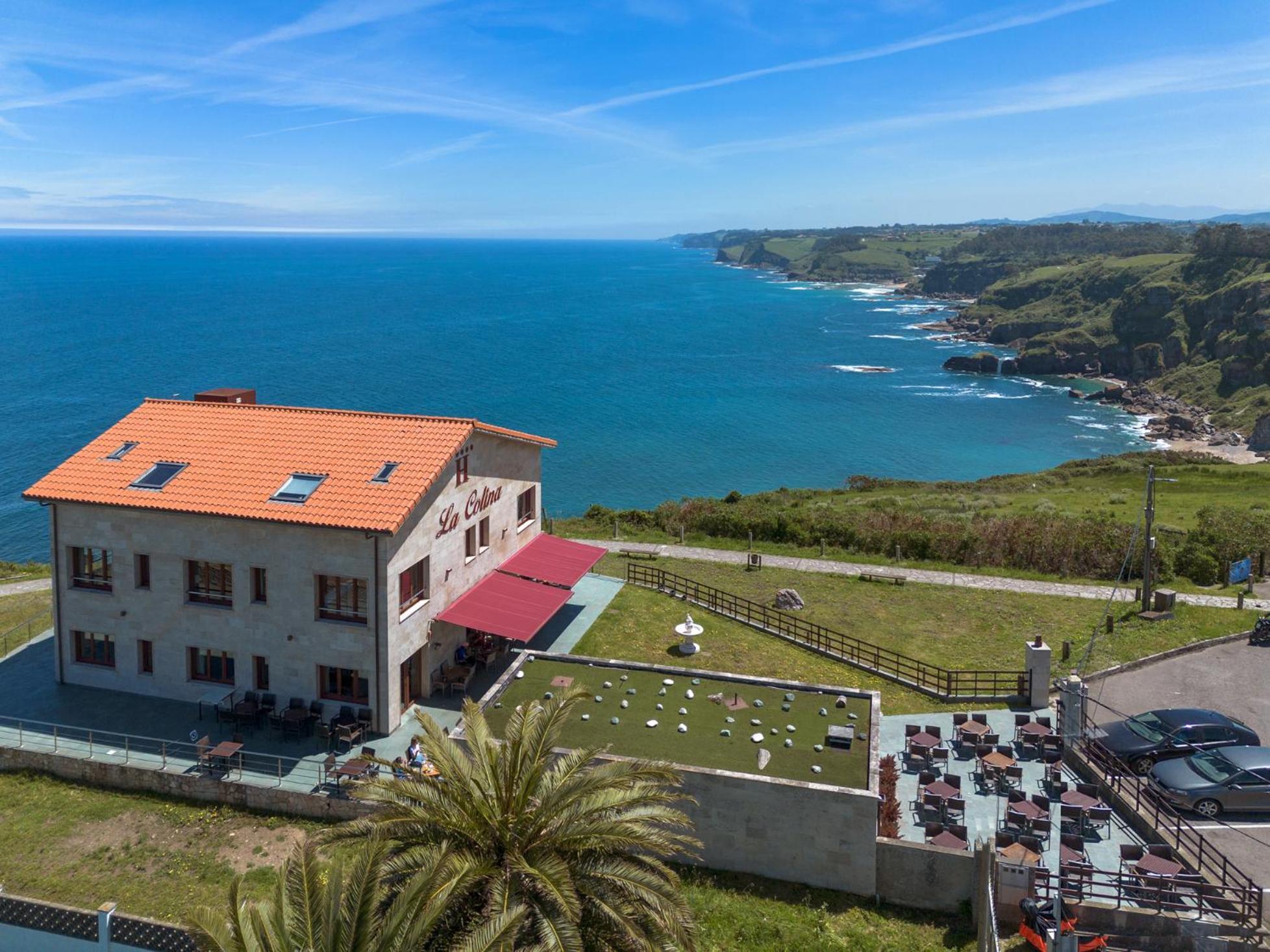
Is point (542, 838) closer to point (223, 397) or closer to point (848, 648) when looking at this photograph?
point (848, 648)

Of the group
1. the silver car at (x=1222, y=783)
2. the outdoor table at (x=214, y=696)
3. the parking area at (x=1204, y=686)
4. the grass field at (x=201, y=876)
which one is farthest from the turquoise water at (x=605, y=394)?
the silver car at (x=1222, y=783)

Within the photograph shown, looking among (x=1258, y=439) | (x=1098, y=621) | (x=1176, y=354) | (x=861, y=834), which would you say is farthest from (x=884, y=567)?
(x=1176, y=354)

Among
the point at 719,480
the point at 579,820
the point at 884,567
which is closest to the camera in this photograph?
the point at 579,820

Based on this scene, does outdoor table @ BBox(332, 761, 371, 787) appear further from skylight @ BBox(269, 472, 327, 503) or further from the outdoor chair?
the outdoor chair

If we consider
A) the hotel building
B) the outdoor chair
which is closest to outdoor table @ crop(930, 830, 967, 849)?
the outdoor chair

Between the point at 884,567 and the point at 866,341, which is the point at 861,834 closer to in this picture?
the point at 884,567

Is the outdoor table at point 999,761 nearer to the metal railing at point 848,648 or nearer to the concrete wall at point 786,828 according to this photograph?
the concrete wall at point 786,828
